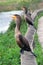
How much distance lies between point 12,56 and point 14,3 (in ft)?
78.8

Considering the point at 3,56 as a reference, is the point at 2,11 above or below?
below

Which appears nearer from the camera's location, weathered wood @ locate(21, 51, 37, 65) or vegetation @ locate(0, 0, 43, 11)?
weathered wood @ locate(21, 51, 37, 65)

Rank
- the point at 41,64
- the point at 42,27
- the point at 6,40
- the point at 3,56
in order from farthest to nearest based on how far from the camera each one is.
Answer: the point at 42,27
the point at 6,40
the point at 3,56
the point at 41,64

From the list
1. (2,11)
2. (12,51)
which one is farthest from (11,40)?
(2,11)

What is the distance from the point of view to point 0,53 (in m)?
9.20

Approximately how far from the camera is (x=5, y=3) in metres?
32.6

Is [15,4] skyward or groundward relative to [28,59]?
groundward

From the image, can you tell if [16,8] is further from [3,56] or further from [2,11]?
[3,56]

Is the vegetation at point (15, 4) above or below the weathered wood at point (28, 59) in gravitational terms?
below

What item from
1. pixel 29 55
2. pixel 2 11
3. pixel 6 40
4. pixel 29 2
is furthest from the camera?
pixel 29 2

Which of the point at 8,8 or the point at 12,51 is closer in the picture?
the point at 12,51

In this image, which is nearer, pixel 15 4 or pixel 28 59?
pixel 28 59

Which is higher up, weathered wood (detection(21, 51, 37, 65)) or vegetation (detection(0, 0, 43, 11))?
weathered wood (detection(21, 51, 37, 65))

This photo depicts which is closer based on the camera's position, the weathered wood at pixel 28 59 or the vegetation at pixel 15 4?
the weathered wood at pixel 28 59
